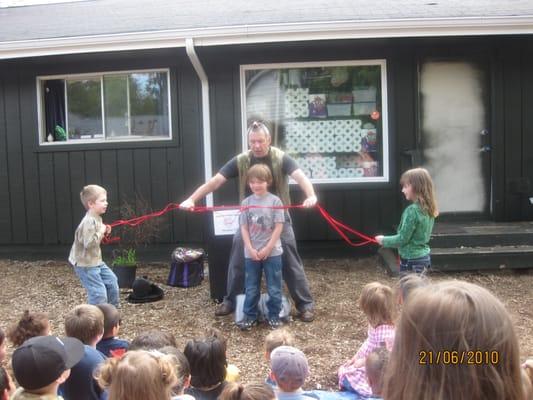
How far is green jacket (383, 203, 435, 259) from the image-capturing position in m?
4.25

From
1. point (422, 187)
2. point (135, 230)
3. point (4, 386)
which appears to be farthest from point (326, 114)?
point (4, 386)

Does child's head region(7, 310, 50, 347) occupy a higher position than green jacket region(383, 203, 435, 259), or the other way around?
green jacket region(383, 203, 435, 259)

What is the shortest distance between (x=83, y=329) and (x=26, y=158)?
18.1 ft

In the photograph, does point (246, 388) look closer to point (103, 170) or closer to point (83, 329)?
point (83, 329)

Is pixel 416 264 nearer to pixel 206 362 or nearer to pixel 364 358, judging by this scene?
pixel 364 358

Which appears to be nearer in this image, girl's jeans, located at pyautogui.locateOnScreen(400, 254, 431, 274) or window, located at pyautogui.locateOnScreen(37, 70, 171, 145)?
girl's jeans, located at pyautogui.locateOnScreen(400, 254, 431, 274)

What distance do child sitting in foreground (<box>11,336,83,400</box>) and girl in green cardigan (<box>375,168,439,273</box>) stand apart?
2.62m

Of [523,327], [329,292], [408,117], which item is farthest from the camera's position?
[408,117]

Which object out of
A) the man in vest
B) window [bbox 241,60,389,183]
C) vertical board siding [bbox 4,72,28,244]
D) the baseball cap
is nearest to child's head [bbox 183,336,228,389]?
the baseball cap

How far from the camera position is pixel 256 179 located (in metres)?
4.48

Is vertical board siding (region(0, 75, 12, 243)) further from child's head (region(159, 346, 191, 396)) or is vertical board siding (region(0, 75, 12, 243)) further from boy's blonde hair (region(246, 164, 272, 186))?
child's head (region(159, 346, 191, 396))

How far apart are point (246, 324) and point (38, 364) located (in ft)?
8.41

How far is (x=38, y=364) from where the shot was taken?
2.15 meters

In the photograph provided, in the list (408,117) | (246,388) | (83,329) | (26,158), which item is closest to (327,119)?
(408,117)
